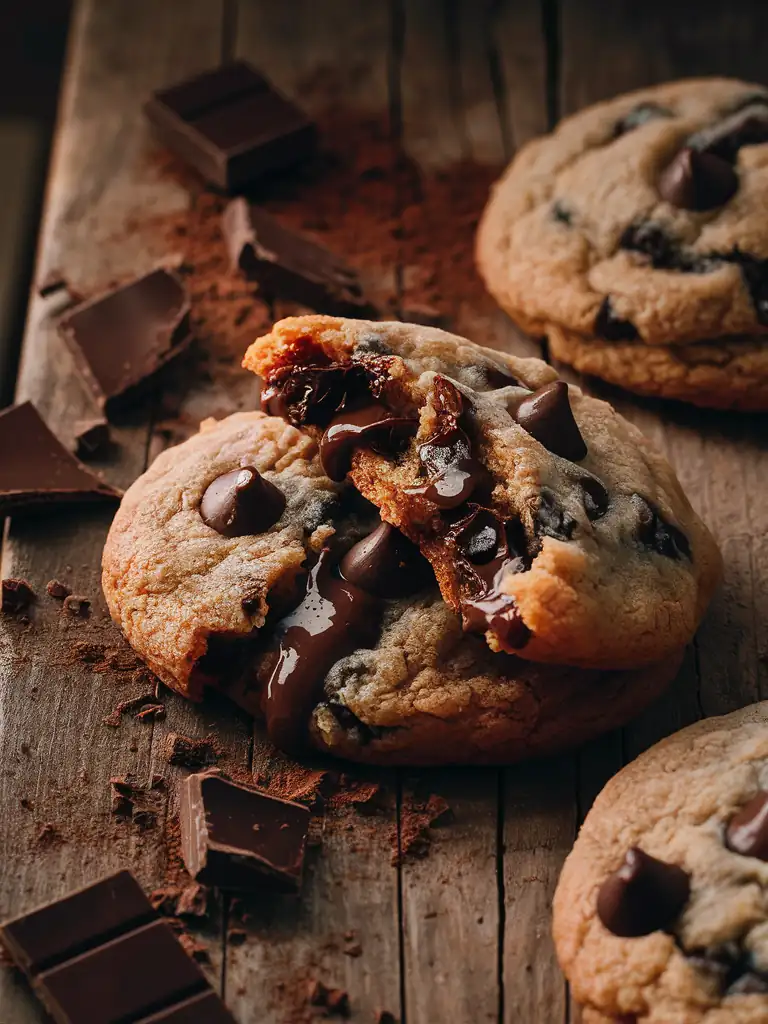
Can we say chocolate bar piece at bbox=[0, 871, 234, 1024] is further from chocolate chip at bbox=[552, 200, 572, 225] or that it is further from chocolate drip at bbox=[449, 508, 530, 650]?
chocolate chip at bbox=[552, 200, 572, 225]

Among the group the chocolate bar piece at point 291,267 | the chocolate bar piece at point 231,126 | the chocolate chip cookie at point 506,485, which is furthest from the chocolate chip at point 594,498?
the chocolate bar piece at point 231,126

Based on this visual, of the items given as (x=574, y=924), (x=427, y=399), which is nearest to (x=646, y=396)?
(x=427, y=399)

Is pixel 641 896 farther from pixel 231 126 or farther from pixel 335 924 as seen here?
pixel 231 126

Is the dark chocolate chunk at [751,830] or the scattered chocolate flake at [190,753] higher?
the dark chocolate chunk at [751,830]

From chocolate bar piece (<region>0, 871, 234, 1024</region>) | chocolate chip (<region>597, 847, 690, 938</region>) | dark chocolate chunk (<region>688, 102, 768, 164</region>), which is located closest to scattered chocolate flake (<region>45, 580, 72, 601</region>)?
chocolate bar piece (<region>0, 871, 234, 1024</region>)

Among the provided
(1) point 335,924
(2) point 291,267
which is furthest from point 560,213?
(1) point 335,924

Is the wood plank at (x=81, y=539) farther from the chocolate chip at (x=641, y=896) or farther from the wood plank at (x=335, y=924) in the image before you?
the chocolate chip at (x=641, y=896)
